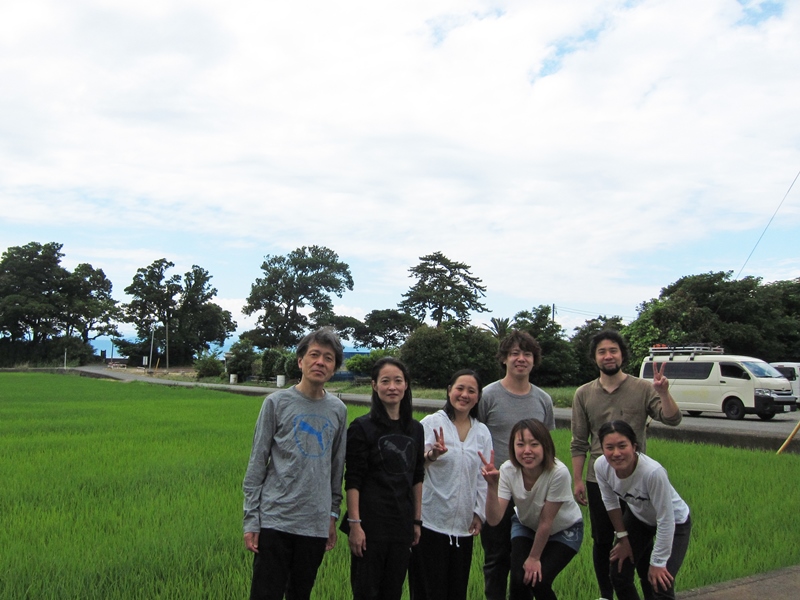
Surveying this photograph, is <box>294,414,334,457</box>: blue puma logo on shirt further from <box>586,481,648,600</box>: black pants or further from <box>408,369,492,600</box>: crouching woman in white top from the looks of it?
<box>586,481,648,600</box>: black pants

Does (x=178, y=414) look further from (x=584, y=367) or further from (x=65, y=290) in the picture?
(x=65, y=290)

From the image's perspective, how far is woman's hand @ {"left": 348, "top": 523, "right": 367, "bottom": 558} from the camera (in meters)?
2.87

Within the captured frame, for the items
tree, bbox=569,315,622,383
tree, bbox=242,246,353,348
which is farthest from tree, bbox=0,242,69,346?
tree, bbox=569,315,622,383

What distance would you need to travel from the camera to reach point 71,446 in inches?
381

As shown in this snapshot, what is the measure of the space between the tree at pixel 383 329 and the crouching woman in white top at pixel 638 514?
47.9 meters

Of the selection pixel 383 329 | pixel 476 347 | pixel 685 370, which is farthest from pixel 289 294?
pixel 685 370

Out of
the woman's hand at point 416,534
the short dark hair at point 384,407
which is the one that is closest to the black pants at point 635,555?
the woman's hand at point 416,534

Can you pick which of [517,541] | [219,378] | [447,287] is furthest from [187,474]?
[447,287]

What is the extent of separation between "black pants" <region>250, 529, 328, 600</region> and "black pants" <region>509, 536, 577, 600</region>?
950mm

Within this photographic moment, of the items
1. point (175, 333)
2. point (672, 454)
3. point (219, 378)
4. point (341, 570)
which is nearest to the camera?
point (341, 570)

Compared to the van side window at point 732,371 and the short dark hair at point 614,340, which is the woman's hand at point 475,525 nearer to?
the short dark hair at point 614,340

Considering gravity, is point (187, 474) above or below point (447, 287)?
below

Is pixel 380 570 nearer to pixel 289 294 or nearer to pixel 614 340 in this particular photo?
pixel 614 340

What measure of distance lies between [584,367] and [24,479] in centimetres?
2901
